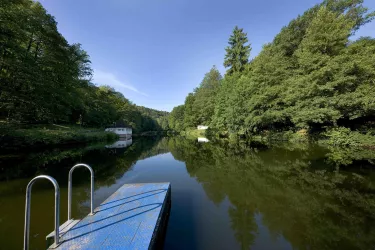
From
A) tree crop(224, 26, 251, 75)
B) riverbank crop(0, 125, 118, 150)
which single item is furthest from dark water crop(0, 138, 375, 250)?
tree crop(224, 26, 251, 75)

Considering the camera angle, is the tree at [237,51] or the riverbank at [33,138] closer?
the riverbank at [33,138]

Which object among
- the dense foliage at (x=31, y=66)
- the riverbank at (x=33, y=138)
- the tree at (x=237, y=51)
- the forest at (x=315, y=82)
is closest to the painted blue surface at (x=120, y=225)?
the dense foliage at (x=31, y=66)

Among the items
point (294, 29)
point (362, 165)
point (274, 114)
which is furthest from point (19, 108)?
point (294, 29)

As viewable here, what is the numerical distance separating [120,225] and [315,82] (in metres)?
19.7

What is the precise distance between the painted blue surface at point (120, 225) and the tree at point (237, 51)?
39368 millimetres

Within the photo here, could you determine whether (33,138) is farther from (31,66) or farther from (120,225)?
(120,225)

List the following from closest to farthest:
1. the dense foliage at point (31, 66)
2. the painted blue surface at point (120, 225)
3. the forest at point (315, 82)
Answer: the painted blue surface at point (120, 225) < the dense foliage at point (31, 66) < the forest at point (315, 82)

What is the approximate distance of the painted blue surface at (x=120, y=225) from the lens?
2.41m

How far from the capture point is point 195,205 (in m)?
4.84

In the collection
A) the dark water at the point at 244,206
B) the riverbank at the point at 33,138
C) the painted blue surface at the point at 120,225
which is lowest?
the dark water at the point at 244,206

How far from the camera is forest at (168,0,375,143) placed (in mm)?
16125

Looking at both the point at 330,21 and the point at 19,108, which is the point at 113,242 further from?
the point at 330,21

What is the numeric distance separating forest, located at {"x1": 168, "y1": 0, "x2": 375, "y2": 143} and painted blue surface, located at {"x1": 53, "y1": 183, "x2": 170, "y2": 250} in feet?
59.3

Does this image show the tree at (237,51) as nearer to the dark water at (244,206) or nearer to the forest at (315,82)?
the forest at (315,82)
